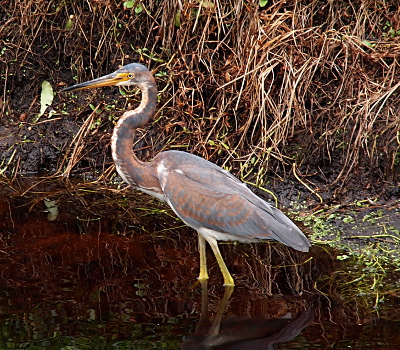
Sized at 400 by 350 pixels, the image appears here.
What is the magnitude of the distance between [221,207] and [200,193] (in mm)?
175

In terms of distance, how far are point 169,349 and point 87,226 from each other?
6.62ft

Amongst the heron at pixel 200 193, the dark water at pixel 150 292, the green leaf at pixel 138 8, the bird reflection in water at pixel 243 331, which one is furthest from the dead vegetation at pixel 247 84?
the bird reflection in water at pixel 243 331

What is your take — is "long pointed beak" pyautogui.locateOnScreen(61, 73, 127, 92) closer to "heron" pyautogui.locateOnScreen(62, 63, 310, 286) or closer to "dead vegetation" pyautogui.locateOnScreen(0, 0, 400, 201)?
"heron" pyautogui.locateOnScreen(62, 63, 310, 286)

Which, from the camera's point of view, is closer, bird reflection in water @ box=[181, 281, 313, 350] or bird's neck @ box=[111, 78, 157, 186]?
bird reflection in water @ box=[181, 281, 313, 350]

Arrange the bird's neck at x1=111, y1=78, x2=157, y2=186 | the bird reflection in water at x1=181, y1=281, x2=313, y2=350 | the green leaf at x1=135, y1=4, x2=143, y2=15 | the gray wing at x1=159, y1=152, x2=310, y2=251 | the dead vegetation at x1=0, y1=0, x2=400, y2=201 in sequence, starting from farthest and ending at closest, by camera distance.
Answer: the green leaf at x1=135, y1=4, x2=143, y2=15
the dead vegetation at x1=0, y1=0, x2=400, y2=201
the bird's neck at x1=111, y1=78, x2=157, y2=186
the gray wing at x1=159, y1=152, x2=310, y2=251
the bird reflection in water at x1=181, y1=281, x2=313, y2=350

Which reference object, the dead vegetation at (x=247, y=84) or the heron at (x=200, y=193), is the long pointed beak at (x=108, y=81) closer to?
the heron at (x=200, y=193)

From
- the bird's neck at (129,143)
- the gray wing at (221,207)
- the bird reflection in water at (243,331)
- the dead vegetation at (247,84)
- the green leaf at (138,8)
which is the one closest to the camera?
the bird reflection in water at (243,331)

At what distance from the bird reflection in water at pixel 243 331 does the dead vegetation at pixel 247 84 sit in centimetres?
199

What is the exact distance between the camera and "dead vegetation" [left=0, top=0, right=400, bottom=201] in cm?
589

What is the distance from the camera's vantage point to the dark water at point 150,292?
3.78m

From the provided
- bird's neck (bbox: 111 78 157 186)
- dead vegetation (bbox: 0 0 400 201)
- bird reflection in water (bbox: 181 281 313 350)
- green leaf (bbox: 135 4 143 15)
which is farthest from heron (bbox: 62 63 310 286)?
green leaf (bbox: 135 4 143 15)

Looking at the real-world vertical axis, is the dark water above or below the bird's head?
below

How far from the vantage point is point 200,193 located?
460 centimetres

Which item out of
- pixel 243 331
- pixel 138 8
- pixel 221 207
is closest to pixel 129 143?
Answer: pixel 221 207
